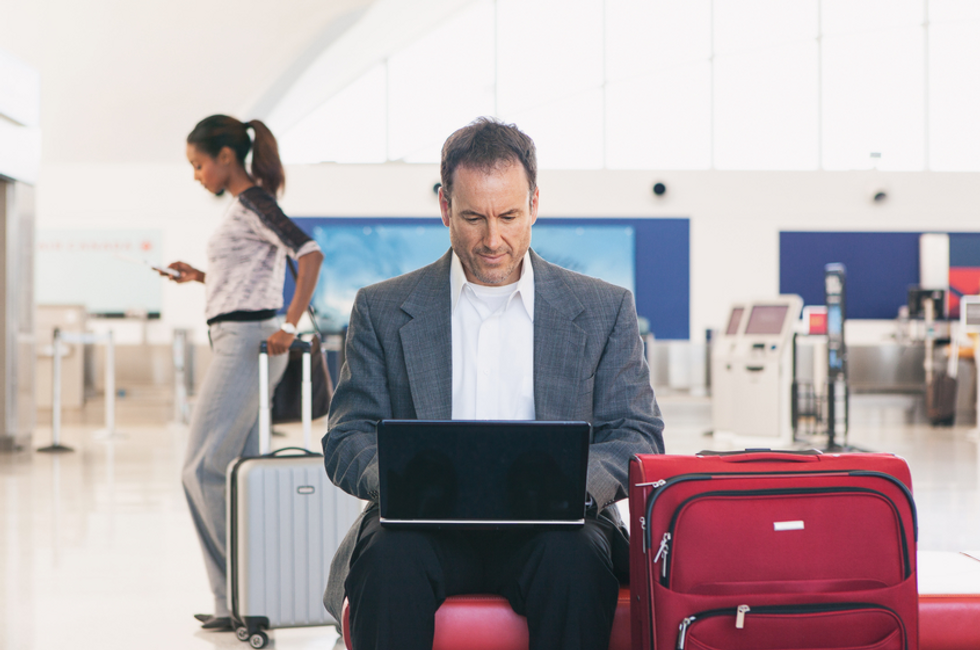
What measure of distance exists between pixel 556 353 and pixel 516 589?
16.0 inches

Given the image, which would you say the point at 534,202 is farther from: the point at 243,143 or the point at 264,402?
the point at 243,143

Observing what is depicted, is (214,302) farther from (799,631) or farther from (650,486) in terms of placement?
(799,631)

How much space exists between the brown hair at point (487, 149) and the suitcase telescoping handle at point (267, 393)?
106 centimetres

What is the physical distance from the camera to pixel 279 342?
2318 millimetres

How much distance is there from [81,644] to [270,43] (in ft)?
30.8

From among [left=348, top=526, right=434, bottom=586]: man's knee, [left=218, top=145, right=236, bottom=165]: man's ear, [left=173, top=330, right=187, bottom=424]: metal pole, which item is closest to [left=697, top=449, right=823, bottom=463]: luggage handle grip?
[left=348, top=526, right=434, bottom=586]: man's knee

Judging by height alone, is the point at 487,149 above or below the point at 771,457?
above

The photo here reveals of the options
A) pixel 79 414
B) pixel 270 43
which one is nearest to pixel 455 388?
pixel 79 414

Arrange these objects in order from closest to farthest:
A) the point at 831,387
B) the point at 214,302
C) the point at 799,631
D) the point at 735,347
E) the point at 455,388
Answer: the point at 799,631 → the point at 455,388 → the point at 214,302 → the point at 831,387 → the point at 735,347

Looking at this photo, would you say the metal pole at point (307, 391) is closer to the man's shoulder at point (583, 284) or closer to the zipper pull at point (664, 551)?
the man's shoulder at point (583, 284)

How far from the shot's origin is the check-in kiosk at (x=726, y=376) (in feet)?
23.5

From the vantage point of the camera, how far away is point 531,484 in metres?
1.22

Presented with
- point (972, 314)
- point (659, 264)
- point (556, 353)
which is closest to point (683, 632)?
point (556, 353)

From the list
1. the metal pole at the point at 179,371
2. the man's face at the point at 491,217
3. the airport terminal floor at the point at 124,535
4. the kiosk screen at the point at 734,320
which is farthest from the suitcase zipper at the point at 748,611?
the metal pole at the point at 179,371
